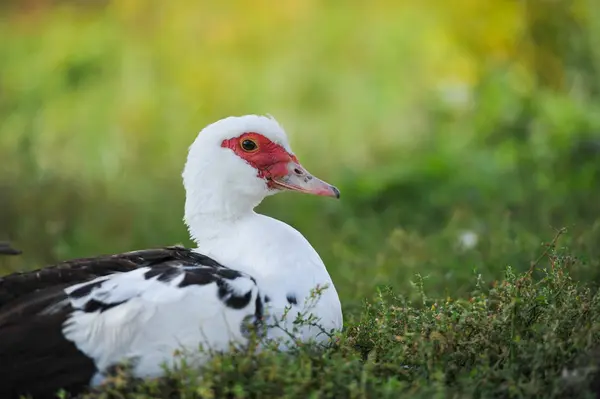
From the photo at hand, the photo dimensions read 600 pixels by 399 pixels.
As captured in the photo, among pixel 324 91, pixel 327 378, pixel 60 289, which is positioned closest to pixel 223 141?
pixel 60 289

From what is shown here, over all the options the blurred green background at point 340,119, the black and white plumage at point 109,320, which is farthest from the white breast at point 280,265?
the blurred green background at point 340,119

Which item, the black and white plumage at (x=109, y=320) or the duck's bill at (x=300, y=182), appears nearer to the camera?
the black and white plumage at (x=109, y=320)

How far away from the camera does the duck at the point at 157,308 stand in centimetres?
368

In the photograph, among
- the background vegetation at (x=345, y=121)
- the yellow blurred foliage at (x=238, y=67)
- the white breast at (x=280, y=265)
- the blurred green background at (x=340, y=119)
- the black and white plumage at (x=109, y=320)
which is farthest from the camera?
the yellow blurred foliage at (x=238, y=67)

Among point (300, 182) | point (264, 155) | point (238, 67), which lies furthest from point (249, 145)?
point (238, 67)

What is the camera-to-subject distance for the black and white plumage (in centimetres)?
367

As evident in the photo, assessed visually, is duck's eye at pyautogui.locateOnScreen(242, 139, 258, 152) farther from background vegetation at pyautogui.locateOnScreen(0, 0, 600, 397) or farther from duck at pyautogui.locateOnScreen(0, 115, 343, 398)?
background vegetation at pyautogui.locateOnScreen(0, 0, 600, 397)

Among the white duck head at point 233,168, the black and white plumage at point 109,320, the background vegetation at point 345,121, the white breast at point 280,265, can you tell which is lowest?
the black and white plumage at point 109,320

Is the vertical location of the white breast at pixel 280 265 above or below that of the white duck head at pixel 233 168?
below

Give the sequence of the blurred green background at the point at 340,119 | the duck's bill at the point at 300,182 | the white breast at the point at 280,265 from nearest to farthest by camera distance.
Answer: the white breast at the point at 280,265
the duck's bill at the point at 300,182
the blurred green background at the point at 340,119

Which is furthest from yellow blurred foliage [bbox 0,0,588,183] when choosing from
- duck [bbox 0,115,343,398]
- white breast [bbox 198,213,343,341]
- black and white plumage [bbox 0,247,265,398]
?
black and white plumage [bbox 0,247,265,398]

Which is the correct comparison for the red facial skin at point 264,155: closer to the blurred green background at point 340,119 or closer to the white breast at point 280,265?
the white breast at point 280,265

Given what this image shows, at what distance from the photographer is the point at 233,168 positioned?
178 inches

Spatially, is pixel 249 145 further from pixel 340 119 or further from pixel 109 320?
pixel 340 119
